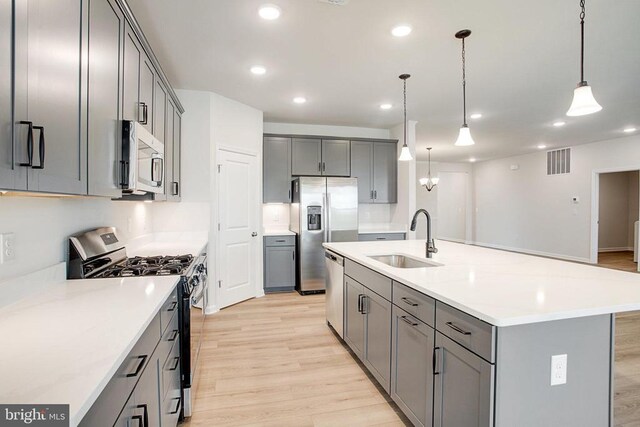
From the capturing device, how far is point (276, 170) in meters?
5.20

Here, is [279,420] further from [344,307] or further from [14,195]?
[14,195]

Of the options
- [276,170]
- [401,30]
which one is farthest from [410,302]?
[276,170]

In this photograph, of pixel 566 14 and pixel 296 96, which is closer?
pixel 566 14

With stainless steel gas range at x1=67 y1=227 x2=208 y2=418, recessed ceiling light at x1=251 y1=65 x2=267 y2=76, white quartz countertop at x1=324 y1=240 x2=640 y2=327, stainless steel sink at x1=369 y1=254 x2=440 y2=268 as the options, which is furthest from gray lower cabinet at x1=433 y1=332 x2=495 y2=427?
recessed ceiling light at x1=251 y1=65 x2=267 y2=76

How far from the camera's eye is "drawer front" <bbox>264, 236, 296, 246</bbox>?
495 centimetres

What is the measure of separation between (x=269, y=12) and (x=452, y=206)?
9234 mm

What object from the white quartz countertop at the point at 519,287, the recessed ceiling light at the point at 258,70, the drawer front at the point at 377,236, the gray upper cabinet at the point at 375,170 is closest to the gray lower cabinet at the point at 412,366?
the white quartz countertop at the point at 519,287

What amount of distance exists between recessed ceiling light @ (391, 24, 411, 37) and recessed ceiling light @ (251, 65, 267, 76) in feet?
4.41

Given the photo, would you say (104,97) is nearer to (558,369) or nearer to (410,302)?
(410,302)

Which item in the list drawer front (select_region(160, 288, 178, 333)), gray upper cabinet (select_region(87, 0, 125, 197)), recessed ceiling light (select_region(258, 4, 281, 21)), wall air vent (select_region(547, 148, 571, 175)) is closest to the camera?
gray upper cabinet (select_region(87, 0, 125, 197))

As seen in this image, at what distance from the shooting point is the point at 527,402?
1315 mm

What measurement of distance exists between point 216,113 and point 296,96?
3.30 ft

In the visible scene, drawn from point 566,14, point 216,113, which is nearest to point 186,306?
point 216,113

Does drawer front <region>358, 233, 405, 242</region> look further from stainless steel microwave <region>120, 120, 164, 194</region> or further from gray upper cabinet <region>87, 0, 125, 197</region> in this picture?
gray upper cabinet <region>87, 0, 125, 197</region>
